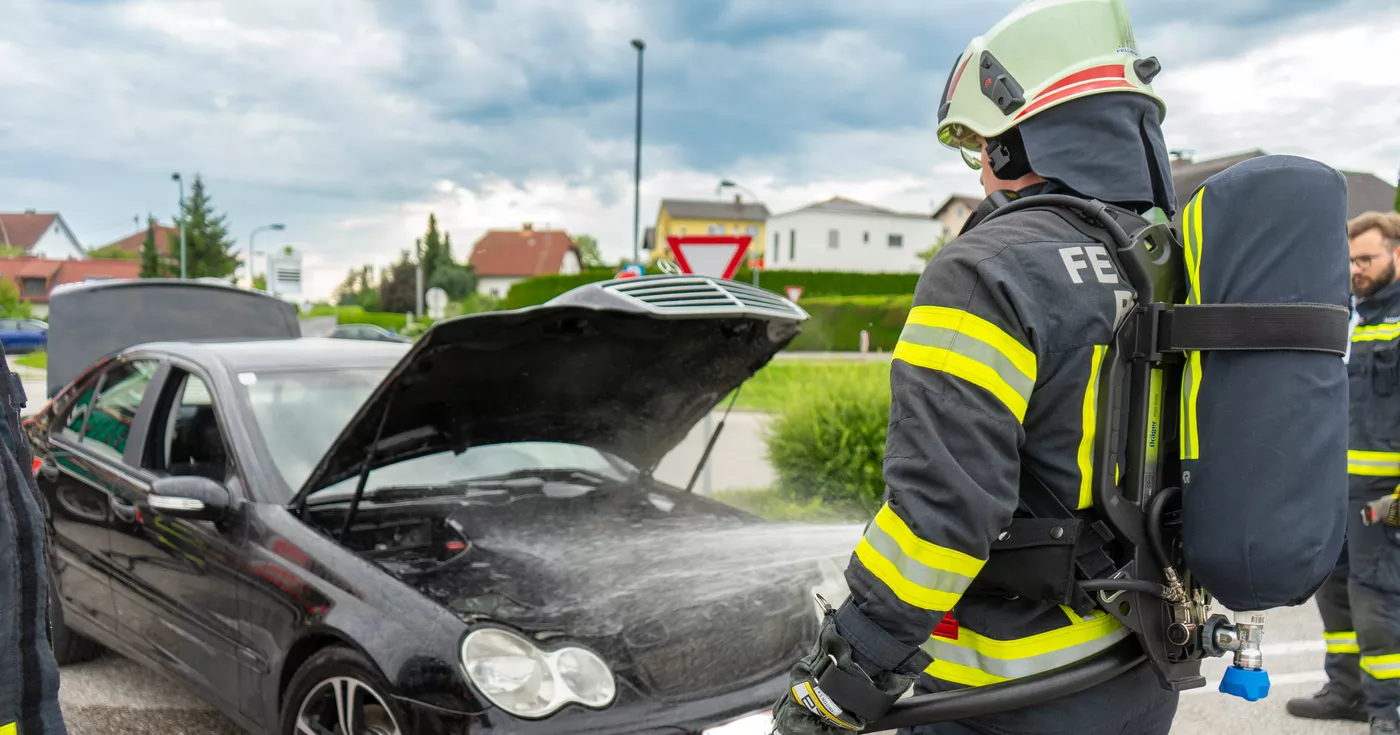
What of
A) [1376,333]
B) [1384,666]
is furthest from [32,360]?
[1384,666]

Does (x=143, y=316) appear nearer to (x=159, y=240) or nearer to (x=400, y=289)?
(x=400, y=289)

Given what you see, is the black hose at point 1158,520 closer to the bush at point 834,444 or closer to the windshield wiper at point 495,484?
the windshield wiper at point 495,484

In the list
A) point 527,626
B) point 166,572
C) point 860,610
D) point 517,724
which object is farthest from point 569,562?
point 860,610

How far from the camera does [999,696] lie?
5.10 ft

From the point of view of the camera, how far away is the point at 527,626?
2557mm

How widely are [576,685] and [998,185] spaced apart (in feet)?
5.15

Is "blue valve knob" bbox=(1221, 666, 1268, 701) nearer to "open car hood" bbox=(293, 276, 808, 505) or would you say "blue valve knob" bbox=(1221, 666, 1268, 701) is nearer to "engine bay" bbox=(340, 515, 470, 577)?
"open car hood" bbox=(293, 276, 808, 505)

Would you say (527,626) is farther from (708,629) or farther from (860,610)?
(860,610)

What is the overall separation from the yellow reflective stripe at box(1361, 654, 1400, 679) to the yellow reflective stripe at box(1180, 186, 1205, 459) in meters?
2.70

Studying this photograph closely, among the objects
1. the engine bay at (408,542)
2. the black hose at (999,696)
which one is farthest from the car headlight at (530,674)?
the black hose at (999,696)

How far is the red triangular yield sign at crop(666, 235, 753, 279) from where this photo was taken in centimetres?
717

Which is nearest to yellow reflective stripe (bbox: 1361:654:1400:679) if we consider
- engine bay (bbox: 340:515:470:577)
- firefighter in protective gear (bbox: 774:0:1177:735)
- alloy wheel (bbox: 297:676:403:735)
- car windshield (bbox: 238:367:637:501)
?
firefighter in protective gear (bbox: 774:0:1177:735)

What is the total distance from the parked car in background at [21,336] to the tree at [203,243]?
1483cm

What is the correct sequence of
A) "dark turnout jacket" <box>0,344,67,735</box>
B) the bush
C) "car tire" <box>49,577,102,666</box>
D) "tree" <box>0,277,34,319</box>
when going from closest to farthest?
"dark turnout jacket" <box>0,344,67,735</box>
"car tire" <box>49,577,102,666</box>
the bush
"tree" <box>0,277,34,319</box>
